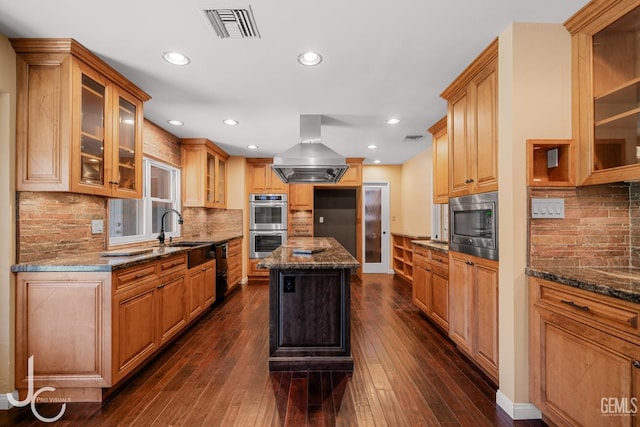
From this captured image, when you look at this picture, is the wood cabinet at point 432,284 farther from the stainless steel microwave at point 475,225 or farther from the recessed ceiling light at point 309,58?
the recessed ceiling light at point 309,58

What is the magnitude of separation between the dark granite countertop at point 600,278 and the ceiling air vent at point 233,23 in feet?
7.64

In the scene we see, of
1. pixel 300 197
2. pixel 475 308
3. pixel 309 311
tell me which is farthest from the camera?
pixel 300 197

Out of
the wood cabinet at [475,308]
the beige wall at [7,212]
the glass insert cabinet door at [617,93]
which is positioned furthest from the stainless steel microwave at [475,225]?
the beige wall at [7,212]

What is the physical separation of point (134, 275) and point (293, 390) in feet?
4.82

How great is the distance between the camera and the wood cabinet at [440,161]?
3527mm

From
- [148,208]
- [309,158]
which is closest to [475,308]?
[309,158]

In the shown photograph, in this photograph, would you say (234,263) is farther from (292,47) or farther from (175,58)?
(292,47)

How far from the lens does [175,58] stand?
227cm

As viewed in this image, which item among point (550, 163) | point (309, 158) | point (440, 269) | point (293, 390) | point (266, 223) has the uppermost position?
point (309, 158)

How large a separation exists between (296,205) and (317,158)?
258 cm

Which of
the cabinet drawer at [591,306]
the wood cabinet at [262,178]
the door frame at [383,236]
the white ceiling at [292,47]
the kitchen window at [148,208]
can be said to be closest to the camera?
the cabinet drawer at [591,306]

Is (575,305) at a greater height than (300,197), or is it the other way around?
(300,197)

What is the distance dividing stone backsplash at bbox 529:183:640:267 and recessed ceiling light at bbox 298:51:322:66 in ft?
5.79

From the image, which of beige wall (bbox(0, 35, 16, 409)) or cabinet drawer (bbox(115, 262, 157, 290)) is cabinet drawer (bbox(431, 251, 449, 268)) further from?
beige wall (bbox(0, 35, 16, 409))
